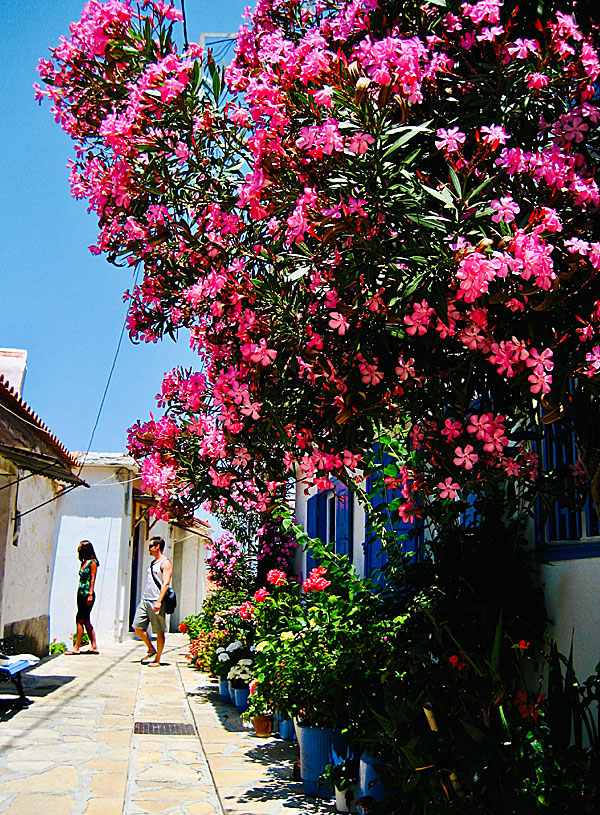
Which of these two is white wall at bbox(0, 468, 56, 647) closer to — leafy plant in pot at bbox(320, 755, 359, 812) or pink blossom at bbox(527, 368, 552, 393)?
leafy plant in pot at bbox(320, 755, 359, 812)

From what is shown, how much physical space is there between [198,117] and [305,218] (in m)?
0.75

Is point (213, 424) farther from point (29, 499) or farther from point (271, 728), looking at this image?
point (29, 499)

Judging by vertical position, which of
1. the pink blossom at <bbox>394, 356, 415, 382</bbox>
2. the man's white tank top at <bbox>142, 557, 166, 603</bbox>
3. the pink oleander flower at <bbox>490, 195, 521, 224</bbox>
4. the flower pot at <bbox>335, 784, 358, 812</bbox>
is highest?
the pink oleander flower at <bbox>490, 195, 521, 224</bbox>

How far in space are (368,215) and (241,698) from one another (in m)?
7.40

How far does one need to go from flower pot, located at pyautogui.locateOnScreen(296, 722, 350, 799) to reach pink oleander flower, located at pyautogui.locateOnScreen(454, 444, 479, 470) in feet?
10.0

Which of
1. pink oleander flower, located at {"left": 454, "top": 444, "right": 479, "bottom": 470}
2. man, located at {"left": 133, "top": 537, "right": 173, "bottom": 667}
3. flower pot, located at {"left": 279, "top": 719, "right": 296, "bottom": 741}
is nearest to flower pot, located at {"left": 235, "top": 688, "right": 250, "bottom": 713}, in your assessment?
flower pot, located at {"left": 279, "top": 719, "right": 296, "bottom": 741}

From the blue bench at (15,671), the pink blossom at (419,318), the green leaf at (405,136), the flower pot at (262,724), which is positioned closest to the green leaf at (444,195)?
the green leaf at (405,136)

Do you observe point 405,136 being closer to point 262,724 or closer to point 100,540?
point 262,724

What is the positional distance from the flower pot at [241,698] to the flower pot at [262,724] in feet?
3.82

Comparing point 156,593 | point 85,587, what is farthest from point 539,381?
point 85,587

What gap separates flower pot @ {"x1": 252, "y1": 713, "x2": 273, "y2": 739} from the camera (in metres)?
7.50

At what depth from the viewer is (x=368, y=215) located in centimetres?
243

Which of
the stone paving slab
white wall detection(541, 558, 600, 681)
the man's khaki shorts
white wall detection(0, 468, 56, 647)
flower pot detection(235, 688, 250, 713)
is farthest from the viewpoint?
the man's khaki shorts

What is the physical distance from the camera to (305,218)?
8.27 feet
